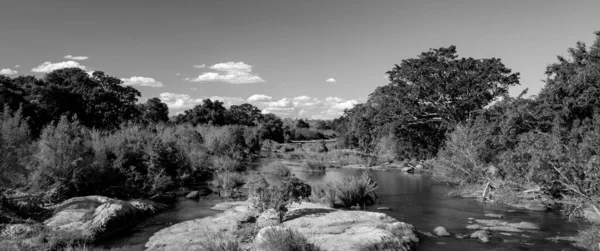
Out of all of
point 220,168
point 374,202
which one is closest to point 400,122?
point 374,202

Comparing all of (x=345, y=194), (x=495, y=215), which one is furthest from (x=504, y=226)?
(x=345, y=194)

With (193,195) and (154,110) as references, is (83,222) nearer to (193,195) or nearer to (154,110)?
(193,195)

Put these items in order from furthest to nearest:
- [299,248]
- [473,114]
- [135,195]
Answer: [473,114] < [135,195] < [299,248]

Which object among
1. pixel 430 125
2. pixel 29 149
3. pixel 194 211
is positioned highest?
pixel 430 125

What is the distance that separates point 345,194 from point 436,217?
4.94m

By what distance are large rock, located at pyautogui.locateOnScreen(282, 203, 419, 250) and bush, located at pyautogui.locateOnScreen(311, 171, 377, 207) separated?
15.3 ft

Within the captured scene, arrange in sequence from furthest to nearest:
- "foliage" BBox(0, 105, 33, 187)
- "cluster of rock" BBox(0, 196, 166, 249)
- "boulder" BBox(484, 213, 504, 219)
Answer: "boulder" BBox(484, 213, 504, 219) < "foliage" BBox(0, 105, 33, 187) < "cluster of rock" BBox(0, 196, 166, 249)

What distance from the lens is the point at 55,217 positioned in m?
15.8

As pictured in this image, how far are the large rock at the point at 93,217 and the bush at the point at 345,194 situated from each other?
917 centimetres

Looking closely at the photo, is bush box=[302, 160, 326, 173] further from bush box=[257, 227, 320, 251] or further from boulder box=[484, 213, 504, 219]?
bush box=[257, 227, 320, 251]

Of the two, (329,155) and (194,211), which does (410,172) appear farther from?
(194,211)

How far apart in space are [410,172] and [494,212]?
60.7ft

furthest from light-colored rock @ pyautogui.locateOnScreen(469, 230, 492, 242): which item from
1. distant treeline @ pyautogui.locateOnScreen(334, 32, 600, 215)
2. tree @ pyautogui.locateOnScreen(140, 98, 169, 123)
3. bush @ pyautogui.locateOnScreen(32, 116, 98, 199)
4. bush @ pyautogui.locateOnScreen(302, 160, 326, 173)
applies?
tree @ pyautogui.locateOnScreen(140, 98, 169, 123)

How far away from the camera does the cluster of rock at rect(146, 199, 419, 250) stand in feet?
41.6
